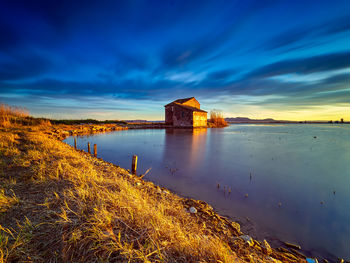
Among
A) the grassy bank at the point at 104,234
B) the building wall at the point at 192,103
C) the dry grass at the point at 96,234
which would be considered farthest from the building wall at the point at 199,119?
the dry grass at the point at 96,234

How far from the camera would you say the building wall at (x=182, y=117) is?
34.6m

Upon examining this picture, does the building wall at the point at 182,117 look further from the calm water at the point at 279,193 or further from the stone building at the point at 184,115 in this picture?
the calm water at the point at 279,193

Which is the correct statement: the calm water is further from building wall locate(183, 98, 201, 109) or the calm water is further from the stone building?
building wall locate(183, 98, 201, 109)

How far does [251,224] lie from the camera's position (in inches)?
146

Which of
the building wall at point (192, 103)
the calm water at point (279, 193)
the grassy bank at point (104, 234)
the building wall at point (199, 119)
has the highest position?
the building wall at point (192, 103)

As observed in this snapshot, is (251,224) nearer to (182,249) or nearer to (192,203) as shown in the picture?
(192,203)

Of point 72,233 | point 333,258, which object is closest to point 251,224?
point 333,258

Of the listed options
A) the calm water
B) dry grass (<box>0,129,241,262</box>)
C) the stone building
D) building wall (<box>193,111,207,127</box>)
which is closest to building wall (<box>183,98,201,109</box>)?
the stone building

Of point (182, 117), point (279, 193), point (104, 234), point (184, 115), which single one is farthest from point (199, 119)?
point (104, 234)

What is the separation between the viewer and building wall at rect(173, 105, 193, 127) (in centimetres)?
3459

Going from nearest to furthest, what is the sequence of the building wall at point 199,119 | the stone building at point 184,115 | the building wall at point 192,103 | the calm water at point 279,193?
the calm water at point 279,193 → the stone building at point 184,115 → the building wall at point 199,119 → the building wall at point 192,103

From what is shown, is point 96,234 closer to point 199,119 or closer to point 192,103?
point 199,119

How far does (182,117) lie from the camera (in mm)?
35750

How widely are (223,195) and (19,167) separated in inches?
269
